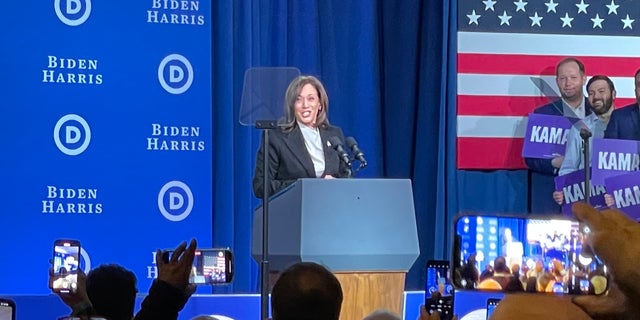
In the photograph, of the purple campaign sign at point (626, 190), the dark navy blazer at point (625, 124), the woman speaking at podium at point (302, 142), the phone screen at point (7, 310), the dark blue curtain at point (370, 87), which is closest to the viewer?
the phone screen at point (7, 310)

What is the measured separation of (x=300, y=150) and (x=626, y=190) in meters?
1.81

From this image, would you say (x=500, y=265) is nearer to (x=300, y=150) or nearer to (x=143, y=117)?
(x=300, y=150)

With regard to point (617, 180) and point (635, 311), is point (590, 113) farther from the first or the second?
point (635, 311)

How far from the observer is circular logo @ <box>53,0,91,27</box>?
5000 mm

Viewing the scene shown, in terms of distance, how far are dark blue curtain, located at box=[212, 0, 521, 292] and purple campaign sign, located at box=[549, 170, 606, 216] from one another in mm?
514

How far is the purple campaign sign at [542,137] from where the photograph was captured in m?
5.62

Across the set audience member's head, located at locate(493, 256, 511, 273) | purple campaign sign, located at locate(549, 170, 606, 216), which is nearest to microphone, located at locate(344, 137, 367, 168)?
purple campaign sign, located at locate(549, 170, 606, 216)

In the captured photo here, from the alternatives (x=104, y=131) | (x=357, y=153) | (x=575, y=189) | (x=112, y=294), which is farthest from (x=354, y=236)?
(x=575, y=189)

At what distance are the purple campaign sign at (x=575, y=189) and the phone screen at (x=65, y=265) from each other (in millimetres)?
3146

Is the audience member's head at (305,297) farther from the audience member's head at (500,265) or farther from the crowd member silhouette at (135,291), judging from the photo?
the audience member's head at (500,265)

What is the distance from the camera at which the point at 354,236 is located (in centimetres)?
320

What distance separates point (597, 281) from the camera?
1.19 metres

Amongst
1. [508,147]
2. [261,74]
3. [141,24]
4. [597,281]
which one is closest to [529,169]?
[508,147]

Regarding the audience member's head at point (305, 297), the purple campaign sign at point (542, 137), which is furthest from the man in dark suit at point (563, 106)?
the audience member's head at point (305, 297)
